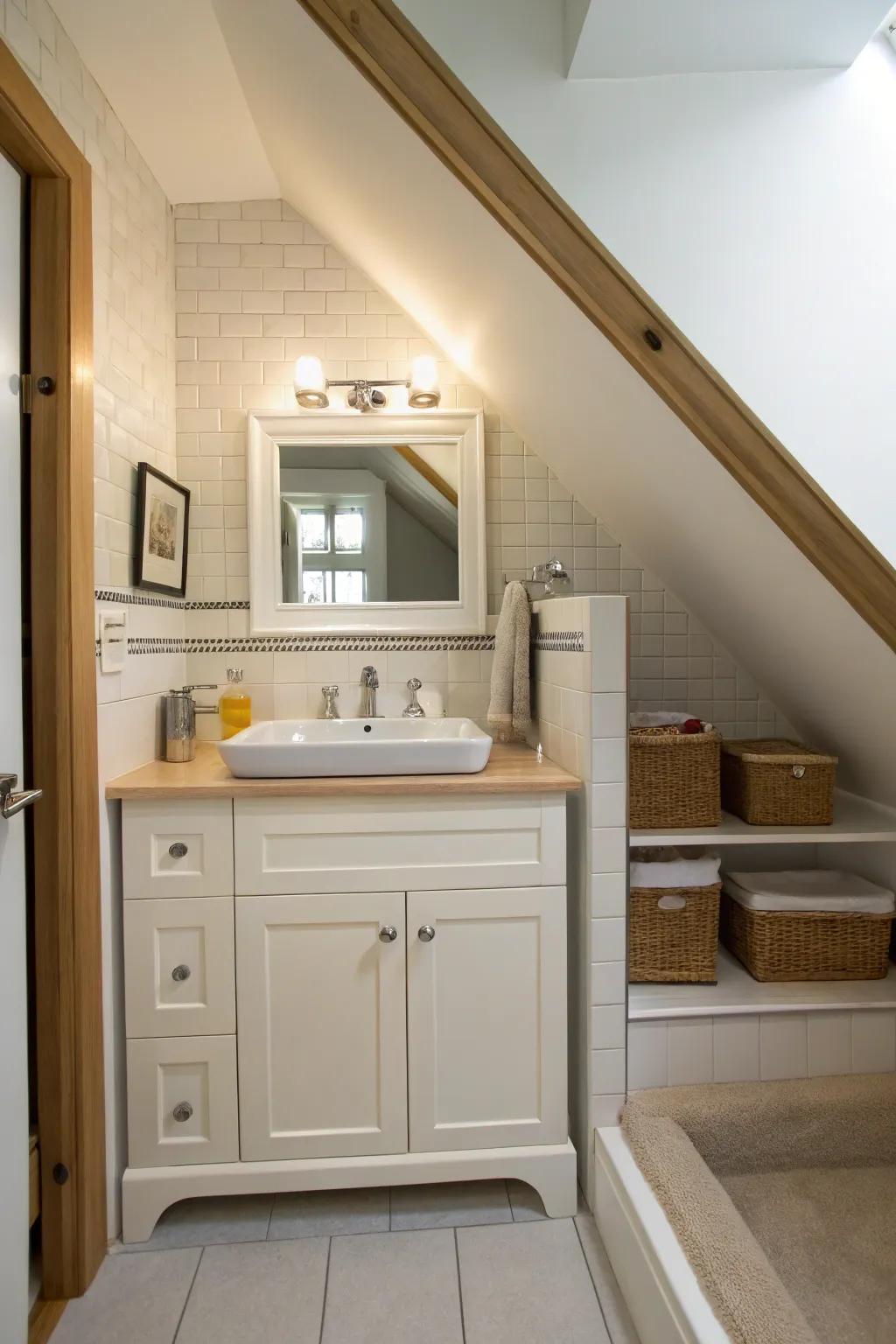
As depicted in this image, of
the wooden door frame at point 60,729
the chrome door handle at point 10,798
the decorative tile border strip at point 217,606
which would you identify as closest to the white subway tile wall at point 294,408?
the decorative tile border strip at point 217,606

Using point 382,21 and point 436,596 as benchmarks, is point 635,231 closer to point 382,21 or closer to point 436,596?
point 382,21

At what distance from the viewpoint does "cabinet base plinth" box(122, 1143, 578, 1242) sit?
5.11ft

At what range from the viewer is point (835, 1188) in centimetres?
156

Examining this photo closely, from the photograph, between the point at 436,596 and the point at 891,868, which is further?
the point at 436,596

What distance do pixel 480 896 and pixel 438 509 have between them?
1.14 m

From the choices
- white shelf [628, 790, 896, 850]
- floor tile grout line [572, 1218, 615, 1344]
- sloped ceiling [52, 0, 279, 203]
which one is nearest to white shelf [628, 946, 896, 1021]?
white shelf [628, 790, 896, 850]

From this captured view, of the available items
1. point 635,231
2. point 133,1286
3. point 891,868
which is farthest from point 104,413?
point 891,868

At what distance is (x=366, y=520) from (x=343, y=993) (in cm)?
127

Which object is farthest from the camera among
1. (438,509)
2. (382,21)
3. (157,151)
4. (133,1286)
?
(438,509)

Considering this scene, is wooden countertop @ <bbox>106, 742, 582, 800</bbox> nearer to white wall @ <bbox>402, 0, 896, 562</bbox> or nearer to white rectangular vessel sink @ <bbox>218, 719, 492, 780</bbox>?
white rectangular vessel sink @ <bbox>218, 719, 492, 780</bbox>

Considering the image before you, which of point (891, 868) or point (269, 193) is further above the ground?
point (269, 193)

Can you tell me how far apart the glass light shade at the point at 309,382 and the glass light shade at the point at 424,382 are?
0.83ft

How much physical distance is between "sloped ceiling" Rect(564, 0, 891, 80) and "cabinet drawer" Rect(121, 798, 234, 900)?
1474 millimetres

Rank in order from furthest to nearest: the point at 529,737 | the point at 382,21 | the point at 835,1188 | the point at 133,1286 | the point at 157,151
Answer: the point at 529,737
the point at 157,151
the point at 835,1188
the point at 133,1286
the point at 382,21
